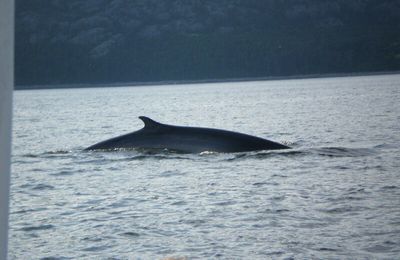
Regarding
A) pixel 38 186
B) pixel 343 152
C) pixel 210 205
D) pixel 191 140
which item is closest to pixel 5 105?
pixel 210 205

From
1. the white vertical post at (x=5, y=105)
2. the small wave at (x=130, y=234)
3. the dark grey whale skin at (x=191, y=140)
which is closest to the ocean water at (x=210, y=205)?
the small wave at (x=130, y=234)

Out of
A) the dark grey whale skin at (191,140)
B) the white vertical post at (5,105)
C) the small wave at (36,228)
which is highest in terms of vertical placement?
the white vertical post at (5,105)

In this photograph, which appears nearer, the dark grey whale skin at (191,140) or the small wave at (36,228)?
the small wave at (36,228)

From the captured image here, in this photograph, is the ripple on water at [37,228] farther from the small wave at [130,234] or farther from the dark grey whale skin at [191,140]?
the dark grey whale skin at [191,140]

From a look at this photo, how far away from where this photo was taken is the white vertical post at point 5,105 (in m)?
2.30

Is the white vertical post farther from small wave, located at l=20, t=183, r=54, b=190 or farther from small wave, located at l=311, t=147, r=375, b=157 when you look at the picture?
small wave, located at l=311, t=147, r=375, b=157

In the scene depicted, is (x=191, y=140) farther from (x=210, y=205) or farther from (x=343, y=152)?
(x=210, y=205)

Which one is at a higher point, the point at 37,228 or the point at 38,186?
the point at 37,228

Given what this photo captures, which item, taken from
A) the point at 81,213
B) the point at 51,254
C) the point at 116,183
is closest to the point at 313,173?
the point at 116,183

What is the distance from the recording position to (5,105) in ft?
7.63

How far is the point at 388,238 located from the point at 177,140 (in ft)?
36.4

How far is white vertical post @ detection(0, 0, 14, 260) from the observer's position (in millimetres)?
2301

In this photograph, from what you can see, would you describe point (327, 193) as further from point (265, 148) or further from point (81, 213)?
point (265, 148)

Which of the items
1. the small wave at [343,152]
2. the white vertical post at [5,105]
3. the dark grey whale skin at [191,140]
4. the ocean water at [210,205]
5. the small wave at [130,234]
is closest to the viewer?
the white vertical post at [5,105]
